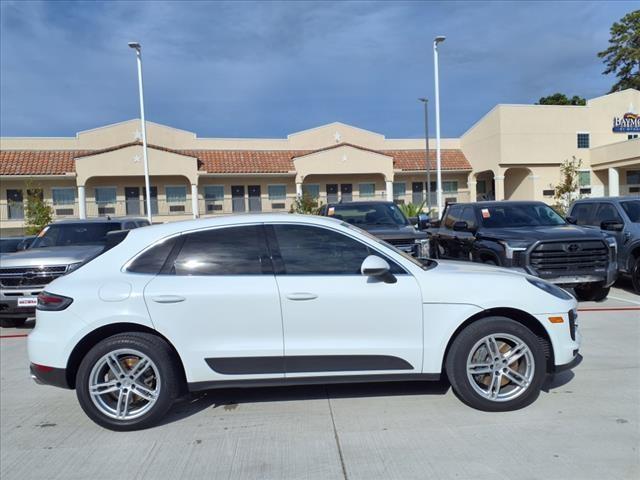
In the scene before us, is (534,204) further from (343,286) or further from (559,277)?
(343,286)

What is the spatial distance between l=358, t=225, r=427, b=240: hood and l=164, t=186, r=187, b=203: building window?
20768 millimetres

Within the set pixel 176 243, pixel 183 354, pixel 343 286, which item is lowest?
pixel 183 354

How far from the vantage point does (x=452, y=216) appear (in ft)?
34.1

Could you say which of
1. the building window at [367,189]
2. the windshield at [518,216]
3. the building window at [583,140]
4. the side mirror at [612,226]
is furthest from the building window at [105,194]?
the building window at [583,140]

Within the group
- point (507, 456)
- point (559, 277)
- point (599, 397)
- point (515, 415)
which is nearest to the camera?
point (507, 456)

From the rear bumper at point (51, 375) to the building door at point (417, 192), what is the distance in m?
28.3

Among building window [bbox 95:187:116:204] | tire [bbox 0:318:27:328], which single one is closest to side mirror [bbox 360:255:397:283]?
tire [bbox 0:318:27:328]

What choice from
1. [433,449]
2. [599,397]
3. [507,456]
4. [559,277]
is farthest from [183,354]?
[559,277]

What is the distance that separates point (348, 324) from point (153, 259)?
169 centimetres

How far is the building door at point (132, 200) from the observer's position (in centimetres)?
2772

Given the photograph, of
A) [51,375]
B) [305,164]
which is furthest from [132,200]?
[51,375]

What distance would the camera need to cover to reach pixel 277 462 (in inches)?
133

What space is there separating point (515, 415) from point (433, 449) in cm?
92

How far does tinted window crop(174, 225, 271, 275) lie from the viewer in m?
4.01
